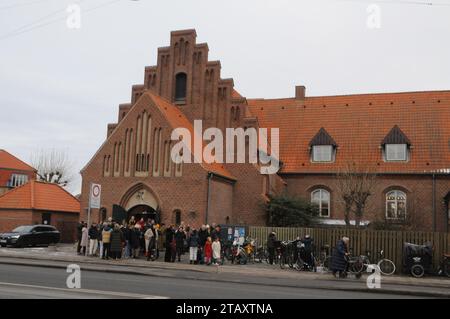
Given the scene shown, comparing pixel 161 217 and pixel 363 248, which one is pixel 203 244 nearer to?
pixel 161 217

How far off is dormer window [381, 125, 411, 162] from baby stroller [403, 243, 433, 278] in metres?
14.4

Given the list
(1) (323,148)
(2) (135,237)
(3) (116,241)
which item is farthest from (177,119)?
(1) (323,148)

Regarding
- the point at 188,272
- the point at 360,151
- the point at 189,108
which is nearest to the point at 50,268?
the point at 188,272

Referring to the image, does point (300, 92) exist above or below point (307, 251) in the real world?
above

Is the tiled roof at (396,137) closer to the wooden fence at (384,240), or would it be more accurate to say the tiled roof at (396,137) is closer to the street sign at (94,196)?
the wooden fence at (384,240)

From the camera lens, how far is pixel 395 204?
1347 inches

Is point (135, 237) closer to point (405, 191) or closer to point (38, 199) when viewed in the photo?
point (38, 199)

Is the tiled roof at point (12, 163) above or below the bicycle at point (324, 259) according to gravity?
above

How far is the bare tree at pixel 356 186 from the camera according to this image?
30.4m

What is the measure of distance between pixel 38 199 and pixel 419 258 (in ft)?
89.2

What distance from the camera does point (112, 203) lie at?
3075cm

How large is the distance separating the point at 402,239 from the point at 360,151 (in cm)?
1425

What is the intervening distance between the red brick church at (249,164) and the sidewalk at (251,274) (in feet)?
20.2

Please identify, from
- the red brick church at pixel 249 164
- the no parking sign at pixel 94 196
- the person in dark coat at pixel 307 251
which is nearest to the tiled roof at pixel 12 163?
the red brick church at pixel 249 164
